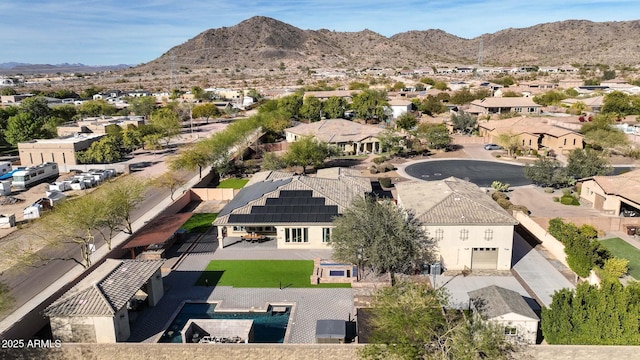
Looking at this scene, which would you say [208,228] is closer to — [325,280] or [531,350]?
[325,280]

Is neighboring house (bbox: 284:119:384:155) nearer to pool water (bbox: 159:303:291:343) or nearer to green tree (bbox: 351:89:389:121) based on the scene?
green tree (bbox: 351:89:389:121)

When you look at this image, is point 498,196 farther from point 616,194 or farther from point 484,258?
point 484,258

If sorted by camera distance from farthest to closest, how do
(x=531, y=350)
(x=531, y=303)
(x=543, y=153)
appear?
1. (x=543, y=153)
2. (x=531, y=303)
3. (x=531, y=350)

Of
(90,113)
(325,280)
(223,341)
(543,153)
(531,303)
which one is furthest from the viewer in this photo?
(90,113)

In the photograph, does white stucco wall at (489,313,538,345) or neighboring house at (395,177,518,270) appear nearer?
white stucco wall at (489,313,538,345)

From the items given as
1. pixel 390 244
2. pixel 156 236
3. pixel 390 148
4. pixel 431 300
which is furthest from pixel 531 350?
pixel 390 148

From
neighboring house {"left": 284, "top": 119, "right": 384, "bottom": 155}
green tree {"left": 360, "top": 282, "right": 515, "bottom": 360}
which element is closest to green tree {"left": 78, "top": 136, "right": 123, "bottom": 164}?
neighboring house {"left": 284, "top": 119, "right": 384, "bottom": 155}

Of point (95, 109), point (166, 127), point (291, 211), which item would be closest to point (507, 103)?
point (166, 127)
